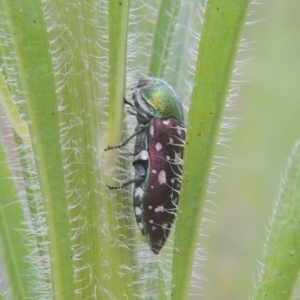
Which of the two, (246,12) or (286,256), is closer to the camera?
(246,12)

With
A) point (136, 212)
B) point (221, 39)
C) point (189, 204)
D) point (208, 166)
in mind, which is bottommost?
point (136, 212)

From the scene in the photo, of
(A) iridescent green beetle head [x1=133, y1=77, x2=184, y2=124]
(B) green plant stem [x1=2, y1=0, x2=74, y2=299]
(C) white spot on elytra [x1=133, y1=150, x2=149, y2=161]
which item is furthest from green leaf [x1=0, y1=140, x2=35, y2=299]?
(A) iridescent green beetle head [x1=133, y1=77, x2=184, y2=124]

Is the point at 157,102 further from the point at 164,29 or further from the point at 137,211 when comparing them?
the point at 137,211

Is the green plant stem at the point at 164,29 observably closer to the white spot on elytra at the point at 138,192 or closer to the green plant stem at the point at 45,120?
the white spot on elytra at the point at 138,192

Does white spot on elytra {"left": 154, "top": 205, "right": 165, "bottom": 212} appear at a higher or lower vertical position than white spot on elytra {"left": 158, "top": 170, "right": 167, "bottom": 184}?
lower

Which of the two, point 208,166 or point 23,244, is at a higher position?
point 208,166

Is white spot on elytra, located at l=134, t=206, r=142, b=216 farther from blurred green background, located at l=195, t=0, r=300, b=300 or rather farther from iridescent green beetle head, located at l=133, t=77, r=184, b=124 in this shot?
blurred green background, located at l=195, t=0, r=300, b=300

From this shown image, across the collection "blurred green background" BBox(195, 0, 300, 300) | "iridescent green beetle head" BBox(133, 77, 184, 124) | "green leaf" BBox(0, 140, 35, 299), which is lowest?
"blurred green background" BBox(195, 0, 300, 300)

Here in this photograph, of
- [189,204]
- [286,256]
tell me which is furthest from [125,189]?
[286,256]

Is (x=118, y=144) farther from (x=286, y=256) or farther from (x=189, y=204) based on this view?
(x=286, y=256)
